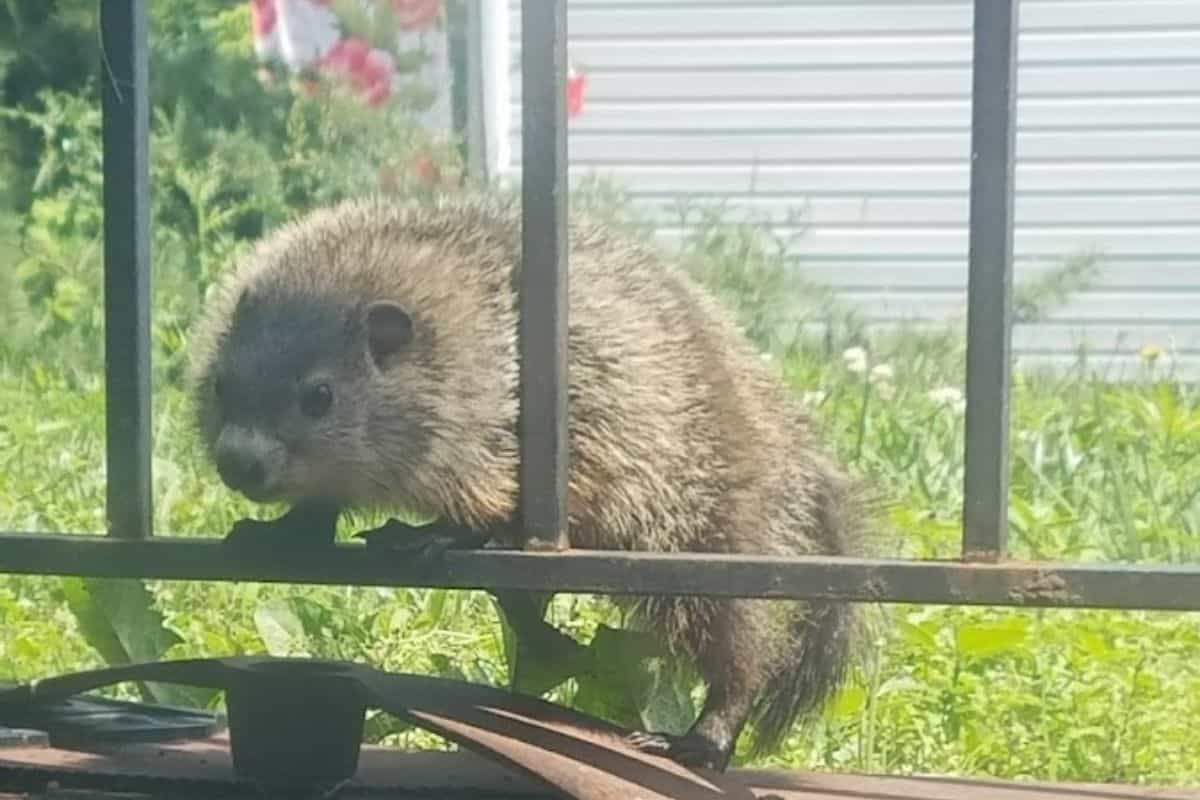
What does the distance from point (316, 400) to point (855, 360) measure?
329 cm

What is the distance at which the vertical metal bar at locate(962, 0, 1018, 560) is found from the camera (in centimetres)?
293

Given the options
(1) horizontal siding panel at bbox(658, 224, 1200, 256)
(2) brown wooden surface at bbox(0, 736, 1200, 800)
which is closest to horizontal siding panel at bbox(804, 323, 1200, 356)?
(1) horizontal siding panel at bbox(658, 224, 1200, 256)

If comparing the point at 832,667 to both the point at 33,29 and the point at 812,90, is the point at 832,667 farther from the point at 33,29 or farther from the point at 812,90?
the point at 812,90

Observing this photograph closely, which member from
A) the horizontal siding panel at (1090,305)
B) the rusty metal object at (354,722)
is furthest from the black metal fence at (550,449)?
the horizontal siding panel at (1090,305)

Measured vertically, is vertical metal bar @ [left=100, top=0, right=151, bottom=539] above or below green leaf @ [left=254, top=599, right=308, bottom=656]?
above

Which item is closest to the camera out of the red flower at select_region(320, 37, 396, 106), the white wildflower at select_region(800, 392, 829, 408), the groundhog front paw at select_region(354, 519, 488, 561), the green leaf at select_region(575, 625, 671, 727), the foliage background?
the groundhog front paw at select_region(354, 519, 488, 561)

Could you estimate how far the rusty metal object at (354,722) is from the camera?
2969 mm

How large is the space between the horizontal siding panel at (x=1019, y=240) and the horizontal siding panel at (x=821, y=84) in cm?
65

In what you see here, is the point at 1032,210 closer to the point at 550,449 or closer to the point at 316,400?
the point at 316,400

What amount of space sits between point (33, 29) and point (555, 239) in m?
6.68

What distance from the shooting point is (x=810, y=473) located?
12.2ft

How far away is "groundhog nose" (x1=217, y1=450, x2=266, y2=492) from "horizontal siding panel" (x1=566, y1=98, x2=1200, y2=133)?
23.4 feet

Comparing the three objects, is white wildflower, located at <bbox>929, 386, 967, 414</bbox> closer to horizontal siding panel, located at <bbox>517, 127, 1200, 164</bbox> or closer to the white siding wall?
the white siding wall

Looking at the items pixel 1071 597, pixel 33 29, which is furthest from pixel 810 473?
pixel 33 29
